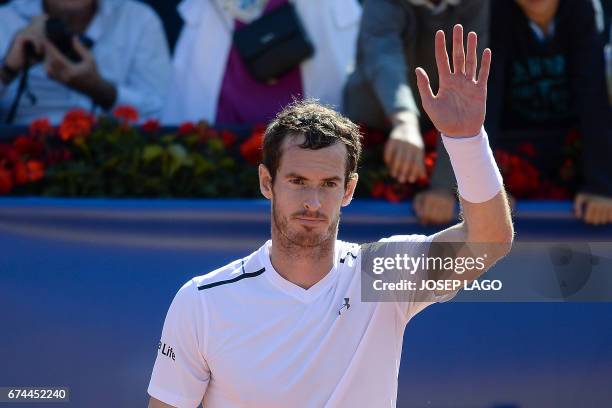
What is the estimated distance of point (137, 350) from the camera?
137 inches

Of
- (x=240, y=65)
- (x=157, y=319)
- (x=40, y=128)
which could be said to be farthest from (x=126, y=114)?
(x=240, y=65)

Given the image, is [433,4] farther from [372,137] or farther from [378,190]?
[378,190]

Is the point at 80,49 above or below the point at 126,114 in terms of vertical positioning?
above

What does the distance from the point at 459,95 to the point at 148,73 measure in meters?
2.94

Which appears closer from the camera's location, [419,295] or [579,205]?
[419,295]

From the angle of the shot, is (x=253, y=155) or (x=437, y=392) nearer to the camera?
(x=437, y=392)

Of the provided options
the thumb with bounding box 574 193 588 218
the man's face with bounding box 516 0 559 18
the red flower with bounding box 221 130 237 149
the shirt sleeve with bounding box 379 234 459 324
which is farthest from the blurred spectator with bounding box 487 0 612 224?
the shirt sleeve with bounding box 379 234 459 324

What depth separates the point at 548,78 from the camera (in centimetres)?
397

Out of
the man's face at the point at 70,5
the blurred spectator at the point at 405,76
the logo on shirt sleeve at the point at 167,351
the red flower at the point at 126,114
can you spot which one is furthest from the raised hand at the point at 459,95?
the man's face at the point at 70,5

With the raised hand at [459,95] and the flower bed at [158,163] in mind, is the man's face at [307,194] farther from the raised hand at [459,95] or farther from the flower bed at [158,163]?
the flower bed at [158,163]

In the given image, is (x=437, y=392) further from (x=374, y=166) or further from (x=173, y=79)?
(x=173, y=79)

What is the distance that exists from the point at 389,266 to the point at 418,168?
1.08 m

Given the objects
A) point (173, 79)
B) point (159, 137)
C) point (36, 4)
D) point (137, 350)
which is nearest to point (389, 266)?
point (137, 350)

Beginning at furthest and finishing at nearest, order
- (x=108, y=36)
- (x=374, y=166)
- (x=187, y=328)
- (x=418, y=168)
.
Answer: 1. (x=108, y=36)
2. (x=374, y=166)
3. (x=418, y=168)
4. (x=187, y=328)
